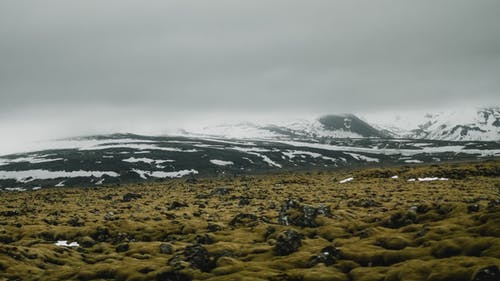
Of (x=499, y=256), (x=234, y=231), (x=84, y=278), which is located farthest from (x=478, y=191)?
(x=84, y=278)

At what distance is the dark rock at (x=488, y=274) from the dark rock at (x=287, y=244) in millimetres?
15816

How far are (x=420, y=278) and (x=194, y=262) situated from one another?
49.8ft

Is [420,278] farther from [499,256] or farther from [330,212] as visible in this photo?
[330,212]

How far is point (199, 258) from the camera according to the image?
3247cm

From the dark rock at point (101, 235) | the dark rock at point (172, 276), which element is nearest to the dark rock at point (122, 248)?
the dark rock at point (101, 235)

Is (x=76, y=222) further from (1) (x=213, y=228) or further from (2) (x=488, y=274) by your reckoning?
(2) (x=488, y=274)

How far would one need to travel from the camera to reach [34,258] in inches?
1446

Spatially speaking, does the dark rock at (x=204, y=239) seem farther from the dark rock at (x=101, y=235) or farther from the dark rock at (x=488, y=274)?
→ the dark rock at (x=488, y=274)

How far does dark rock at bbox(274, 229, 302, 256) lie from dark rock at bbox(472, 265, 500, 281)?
1582 centimetres

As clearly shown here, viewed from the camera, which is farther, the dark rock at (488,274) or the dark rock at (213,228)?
the dark rock at (213,228)

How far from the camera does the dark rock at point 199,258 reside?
105 feet

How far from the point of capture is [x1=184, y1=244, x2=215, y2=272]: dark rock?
3197cm

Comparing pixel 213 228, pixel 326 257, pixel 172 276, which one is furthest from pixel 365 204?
pixel 172 276

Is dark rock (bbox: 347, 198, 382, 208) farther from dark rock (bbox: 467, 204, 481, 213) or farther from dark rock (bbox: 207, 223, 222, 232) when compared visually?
dark rock (bbox: 207, 223, 222, 232)
